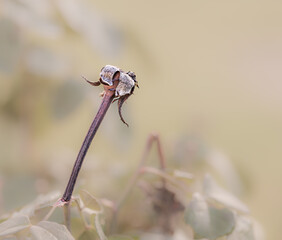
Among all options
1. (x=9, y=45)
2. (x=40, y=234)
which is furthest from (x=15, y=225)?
(x=9, y=45)

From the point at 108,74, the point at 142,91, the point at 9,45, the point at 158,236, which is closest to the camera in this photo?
the point at 108,74

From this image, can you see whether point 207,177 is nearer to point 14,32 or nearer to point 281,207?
point 14,32

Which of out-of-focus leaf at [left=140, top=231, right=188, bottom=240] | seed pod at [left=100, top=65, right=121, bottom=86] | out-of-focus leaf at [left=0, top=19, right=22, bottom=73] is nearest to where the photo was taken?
seed pod at [left=100, top=65, right=121, bottom=86]

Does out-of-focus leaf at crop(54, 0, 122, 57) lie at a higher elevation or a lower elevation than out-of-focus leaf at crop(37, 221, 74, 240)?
higher

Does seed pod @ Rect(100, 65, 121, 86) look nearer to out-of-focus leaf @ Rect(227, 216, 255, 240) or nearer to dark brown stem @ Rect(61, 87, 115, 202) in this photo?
dark brown stem @ Rect(61, 87, 115, 202)

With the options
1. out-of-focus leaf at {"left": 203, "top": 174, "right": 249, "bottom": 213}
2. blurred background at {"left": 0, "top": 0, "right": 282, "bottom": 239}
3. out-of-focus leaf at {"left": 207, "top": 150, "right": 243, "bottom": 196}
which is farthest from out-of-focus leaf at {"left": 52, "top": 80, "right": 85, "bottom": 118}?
out-of-focus leaf at {"left": 203, "top": 174, "right": 249, "bottom": 213}

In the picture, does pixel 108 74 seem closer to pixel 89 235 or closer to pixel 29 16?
pixel 89 235

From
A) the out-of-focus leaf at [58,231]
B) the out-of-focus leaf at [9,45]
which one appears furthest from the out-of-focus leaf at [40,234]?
the out-of-focus leaf at [9,45]
